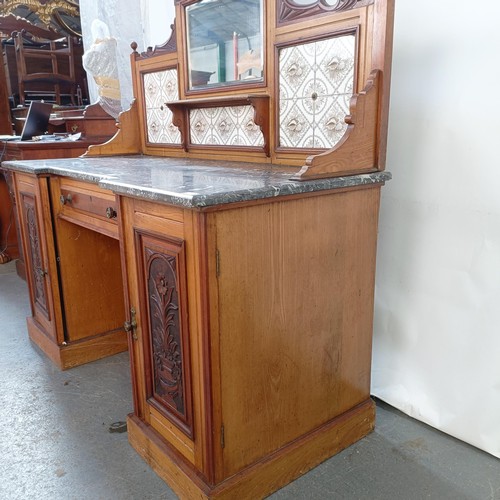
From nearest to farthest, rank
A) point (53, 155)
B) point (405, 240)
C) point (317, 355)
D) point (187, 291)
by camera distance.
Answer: point (187, 291) < point (317, 355) < point (405, 240) < point (53, 155)

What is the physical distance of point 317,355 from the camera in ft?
4.77

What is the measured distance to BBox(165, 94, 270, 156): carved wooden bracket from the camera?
1715mm

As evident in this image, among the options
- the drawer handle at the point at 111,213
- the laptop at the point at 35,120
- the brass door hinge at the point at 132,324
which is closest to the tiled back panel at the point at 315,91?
the drawer handle at the point at 111,213

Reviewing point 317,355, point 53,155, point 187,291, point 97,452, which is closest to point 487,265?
point 317,355

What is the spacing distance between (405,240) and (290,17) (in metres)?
0.85

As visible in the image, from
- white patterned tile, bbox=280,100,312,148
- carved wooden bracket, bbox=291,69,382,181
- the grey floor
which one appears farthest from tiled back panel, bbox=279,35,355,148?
the grey floor

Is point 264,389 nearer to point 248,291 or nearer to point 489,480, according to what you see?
point 248,291

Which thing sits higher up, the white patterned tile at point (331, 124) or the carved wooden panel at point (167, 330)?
the white patterned tile at point (331, 124)

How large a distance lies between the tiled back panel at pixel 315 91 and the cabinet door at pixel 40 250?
104 centimetres

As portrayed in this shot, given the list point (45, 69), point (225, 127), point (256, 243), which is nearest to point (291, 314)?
point (256, 243)

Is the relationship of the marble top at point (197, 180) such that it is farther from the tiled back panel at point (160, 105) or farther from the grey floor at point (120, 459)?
the grey floor at point (120, 459)

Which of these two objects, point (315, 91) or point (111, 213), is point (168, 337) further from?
point (315, 91)

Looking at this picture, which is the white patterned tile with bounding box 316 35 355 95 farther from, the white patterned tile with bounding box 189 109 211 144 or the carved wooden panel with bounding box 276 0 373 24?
the white patterned tile with bounding box 189 109 211 144

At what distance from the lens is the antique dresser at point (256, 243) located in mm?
1202
